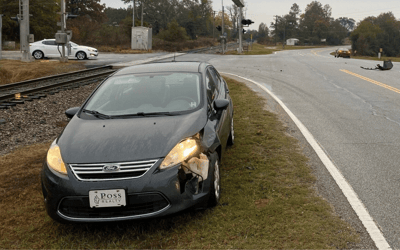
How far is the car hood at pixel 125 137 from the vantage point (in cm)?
400

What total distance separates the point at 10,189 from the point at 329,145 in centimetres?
472

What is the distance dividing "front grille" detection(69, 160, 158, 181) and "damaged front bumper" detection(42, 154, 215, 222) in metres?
0.04

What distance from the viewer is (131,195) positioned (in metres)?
3.83

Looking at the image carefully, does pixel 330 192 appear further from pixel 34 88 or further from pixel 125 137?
pixel 34 88

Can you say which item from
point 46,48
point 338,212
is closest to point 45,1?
point 46,48

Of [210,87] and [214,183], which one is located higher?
[210,87]

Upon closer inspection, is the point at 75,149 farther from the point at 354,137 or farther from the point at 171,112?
the point at 354,137

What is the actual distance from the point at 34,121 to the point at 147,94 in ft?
16.6

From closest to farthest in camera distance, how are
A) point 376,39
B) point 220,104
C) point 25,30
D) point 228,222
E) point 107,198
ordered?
point 107,198
point 228,222
point 220,104
point 25,30
point 376,39

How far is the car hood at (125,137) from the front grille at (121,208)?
1.17 ft

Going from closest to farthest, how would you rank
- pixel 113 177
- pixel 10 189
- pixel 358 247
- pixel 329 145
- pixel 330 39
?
pixel 358 247
pixel 113 177
pixel 10 189
pixel 329 145
pixel 330 39

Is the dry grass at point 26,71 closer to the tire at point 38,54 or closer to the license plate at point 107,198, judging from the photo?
the tire at point 38,54

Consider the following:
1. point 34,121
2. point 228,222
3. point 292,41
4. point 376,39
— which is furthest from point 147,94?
point 292,41

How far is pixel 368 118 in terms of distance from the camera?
911cm
